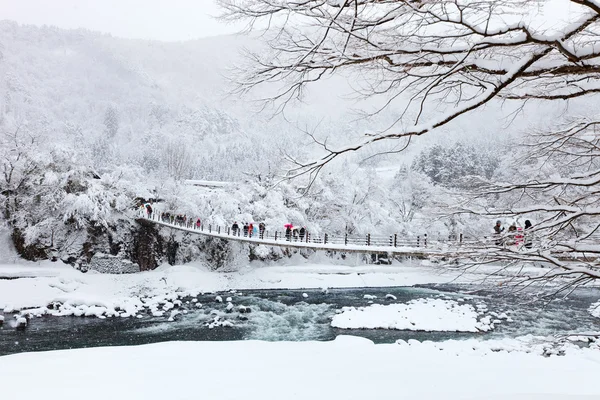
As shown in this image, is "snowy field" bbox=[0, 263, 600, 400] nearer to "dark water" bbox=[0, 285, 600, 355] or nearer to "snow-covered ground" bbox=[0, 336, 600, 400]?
"snow-covered ground" bbox=[0, 336, 600, 400]

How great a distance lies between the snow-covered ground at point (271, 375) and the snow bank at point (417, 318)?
5.98 metres

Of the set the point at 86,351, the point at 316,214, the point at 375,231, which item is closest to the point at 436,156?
the point at 375,231

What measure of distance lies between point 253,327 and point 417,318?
5080 millimetres

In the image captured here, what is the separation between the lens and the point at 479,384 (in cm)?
381

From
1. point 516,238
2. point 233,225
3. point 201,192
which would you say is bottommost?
point 233,225

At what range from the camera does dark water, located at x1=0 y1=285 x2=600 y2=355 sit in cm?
958

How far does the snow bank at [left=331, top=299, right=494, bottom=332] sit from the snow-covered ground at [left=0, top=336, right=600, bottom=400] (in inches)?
235

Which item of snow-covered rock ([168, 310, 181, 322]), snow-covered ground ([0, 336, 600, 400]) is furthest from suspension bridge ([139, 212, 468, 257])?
snow-covered rock ([168, 310, 181, 322])

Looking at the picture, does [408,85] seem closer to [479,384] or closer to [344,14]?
[344,14]

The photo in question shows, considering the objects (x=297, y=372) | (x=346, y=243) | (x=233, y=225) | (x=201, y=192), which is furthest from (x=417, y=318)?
(x=201, y=192)

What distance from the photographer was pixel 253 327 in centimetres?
1105

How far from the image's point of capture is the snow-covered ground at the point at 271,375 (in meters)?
3.25

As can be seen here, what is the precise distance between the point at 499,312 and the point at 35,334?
13.8m

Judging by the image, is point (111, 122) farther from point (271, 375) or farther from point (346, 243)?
point (271, 375)
